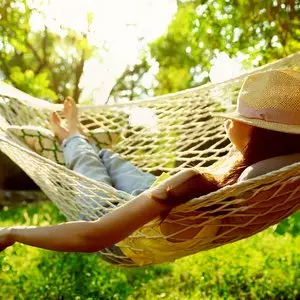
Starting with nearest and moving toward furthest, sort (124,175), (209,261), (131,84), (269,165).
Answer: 1. (269,165)
2. (124,175)
3. (209,261)
4. (131,84)

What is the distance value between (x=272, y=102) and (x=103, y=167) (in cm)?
82

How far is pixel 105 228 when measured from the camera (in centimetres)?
135

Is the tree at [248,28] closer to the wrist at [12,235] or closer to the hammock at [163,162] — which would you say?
the hammock at [163,162]

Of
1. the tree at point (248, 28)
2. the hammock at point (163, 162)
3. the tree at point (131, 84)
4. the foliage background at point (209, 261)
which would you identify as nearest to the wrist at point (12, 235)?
the hammock at point (163, 162)

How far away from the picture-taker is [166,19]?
8312mm

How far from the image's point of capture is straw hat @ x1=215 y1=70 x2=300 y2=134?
150 centimetres

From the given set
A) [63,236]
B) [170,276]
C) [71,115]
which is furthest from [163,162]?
[63,236]

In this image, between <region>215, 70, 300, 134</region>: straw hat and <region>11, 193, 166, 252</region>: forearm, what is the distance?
11.3 inches

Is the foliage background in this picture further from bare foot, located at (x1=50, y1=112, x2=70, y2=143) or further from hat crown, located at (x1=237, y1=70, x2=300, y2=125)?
hat crown, located at (x1=237, y1=70, x2=300, y2=125)

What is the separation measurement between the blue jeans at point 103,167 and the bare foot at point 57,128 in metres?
0.06

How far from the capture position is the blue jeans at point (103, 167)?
2.13 meters

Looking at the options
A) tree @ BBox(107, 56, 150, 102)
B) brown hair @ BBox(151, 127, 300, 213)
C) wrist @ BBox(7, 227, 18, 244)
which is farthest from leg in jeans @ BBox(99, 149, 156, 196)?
tree @ BBox(107, 56, 150, 102)

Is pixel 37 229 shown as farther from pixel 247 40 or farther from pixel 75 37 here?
pixel 75 37

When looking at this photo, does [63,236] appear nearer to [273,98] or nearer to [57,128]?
[273,98]
